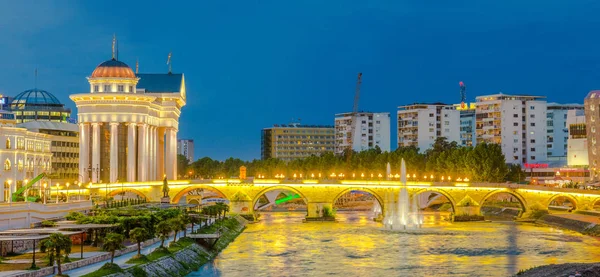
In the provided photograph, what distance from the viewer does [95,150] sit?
140 meters

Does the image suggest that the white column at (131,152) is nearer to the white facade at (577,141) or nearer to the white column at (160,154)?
the white column at (160,154)

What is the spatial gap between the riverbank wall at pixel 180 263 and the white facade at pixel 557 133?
11089 cm

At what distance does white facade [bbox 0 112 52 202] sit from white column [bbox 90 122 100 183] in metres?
7.89

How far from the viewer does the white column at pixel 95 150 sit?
139 m

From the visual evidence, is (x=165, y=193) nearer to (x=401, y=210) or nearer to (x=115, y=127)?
(x=115, y=127)

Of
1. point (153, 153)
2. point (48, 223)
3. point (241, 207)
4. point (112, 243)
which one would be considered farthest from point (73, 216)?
point (153, 153)

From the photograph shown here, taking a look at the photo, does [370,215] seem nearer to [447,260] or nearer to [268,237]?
[268,237]

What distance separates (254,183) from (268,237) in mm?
31376

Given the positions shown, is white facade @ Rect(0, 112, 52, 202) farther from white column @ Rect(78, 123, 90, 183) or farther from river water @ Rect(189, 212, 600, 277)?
river water @ Rect(189, 212, 600, 277)

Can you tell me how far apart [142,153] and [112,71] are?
1381 cm

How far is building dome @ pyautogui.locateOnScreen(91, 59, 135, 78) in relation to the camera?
142 meters

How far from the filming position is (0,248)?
61.4 meters

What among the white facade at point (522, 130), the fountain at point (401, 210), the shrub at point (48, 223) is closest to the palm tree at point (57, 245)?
the shrub at point (48, 223)

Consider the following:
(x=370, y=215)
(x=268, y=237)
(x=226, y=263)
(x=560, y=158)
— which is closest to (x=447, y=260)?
(x=226, y=263)
